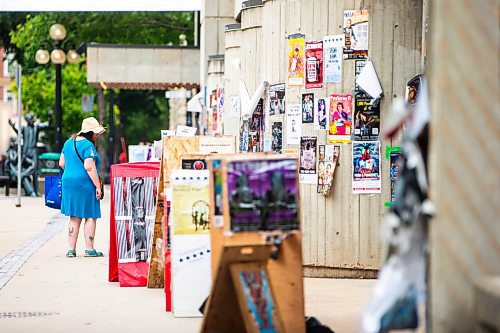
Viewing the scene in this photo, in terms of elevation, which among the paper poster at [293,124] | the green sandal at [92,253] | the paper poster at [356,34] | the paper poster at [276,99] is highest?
the paper poster at [356,34]

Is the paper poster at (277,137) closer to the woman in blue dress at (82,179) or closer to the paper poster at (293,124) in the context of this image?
the paper poster at (293,124)

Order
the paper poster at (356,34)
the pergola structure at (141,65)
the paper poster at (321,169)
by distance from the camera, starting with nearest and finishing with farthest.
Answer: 1. the paper poster at (356,34)
2. the paper poster at (321,169)
3. the pergola structure at (141,65)

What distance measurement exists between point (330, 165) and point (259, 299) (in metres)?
5.23

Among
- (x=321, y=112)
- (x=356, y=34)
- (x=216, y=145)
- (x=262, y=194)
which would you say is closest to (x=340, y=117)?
(x=321, y=112)

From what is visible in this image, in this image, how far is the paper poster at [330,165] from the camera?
13133mm

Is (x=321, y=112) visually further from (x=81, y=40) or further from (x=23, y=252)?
(x=81, y=40)

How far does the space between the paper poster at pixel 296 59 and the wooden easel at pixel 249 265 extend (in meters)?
5.12

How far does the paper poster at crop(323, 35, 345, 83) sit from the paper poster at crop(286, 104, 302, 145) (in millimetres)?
520

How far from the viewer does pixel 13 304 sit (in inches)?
455

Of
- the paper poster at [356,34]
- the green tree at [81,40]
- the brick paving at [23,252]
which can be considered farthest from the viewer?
the green tree at [81,40]

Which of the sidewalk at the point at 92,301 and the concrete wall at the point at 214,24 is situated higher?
the concrete wall at the point at 214,24

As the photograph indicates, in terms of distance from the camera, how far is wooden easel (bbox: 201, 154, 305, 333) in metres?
7.90

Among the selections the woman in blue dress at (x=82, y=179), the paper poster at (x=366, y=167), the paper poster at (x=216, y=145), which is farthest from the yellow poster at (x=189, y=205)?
the woman in blue dress at (x=82, y=179)

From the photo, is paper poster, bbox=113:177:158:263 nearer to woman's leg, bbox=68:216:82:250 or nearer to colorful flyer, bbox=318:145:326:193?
colorful flyer, bbox=318:145:326:193
